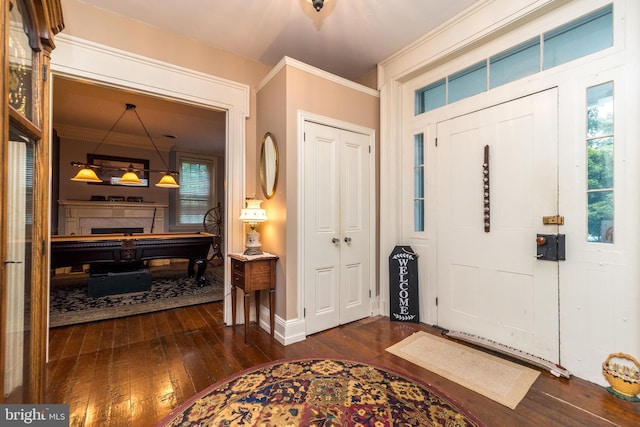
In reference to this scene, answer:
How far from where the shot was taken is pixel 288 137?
2.68 metres

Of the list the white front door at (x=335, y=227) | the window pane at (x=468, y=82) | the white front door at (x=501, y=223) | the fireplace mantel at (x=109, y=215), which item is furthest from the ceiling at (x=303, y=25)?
the fireplace mantel at (x=109, y=215)

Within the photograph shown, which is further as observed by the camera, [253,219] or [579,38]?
[253,219]

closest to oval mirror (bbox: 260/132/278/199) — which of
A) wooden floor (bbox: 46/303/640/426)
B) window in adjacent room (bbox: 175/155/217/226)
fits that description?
wooden floor (bbox: 46/303/640/426)

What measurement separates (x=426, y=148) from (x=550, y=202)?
47.7 inches

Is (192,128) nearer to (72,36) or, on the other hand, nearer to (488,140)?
(72,36)

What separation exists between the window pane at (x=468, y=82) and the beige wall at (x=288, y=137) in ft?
3.64

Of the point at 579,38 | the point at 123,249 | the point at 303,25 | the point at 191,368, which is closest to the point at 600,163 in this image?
the point at 579,38

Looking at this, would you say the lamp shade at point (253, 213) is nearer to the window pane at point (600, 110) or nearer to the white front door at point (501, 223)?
the white front door at point (501, 223)

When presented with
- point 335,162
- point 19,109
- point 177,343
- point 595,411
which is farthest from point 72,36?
point 595,411

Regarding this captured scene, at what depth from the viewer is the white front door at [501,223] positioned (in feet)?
7.16

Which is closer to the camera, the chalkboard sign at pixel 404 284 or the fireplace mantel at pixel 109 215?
the chalkboard sign at pixel 404 284

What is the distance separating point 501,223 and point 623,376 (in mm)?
1199

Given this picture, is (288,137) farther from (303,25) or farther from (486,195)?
(486,195)

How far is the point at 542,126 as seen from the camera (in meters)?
2.20
